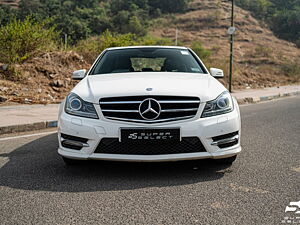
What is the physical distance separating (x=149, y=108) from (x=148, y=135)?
0.91 feet

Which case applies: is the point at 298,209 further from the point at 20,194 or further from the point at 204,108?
the point at 20,194

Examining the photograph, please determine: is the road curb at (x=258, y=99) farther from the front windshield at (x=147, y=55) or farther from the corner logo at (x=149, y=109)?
the corner logo at (x=149, y=109)

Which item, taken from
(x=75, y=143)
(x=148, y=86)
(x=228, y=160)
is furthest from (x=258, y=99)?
(x=75, y=143)

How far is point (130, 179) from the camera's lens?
375 centimetres

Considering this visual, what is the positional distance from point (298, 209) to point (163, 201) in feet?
3.64

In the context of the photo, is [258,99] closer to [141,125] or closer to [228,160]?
[228,160]

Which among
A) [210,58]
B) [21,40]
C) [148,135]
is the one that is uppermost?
[148,135]

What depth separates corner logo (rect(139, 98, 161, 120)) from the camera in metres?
3.66

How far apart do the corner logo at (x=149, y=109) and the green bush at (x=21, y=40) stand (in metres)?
10.00

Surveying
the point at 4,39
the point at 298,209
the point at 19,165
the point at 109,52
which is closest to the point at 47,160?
the point at 19,165

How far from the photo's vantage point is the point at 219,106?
3.87 metres

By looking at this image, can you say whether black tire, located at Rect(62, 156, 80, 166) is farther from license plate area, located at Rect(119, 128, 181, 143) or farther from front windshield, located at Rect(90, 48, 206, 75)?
front windshield, located at Rect(90, 48, 206, 75)

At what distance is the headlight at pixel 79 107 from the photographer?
3.77m

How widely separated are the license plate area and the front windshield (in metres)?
1.68
